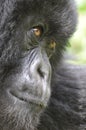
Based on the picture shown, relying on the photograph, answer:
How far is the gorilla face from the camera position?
2934 millimetres

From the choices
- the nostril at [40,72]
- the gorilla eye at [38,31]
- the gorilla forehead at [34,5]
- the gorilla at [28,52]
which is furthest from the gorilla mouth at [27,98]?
the gorilla forehead at [34,5]

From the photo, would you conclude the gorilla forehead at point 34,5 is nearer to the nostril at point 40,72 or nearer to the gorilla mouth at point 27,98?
the nostril at point 40,72

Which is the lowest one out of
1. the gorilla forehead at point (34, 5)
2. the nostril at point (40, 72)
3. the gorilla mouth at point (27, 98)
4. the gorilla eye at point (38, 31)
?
the gorilla mouth at point (27, 98)

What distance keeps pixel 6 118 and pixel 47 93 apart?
13.1 inches

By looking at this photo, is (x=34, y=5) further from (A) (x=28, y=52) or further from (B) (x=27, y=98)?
(B) (x=27, y=98)

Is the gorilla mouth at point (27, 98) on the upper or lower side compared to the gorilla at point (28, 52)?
lower

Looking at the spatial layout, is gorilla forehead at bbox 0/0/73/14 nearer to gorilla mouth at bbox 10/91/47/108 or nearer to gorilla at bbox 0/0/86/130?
gorilla at bbox 0/0/86/130

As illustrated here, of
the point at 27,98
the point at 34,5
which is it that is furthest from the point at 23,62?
the point at 34,5

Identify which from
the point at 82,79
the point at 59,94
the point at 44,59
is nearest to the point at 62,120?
the point at 59,94

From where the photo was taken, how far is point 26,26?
3.05 m

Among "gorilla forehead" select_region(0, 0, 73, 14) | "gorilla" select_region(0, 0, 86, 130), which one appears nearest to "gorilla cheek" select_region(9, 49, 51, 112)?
"gorilla" select_region(0, 0, 86, 130)

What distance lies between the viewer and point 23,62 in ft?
10.0

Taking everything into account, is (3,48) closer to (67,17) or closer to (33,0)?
(33,0)

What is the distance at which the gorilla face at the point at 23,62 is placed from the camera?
2.93 m
